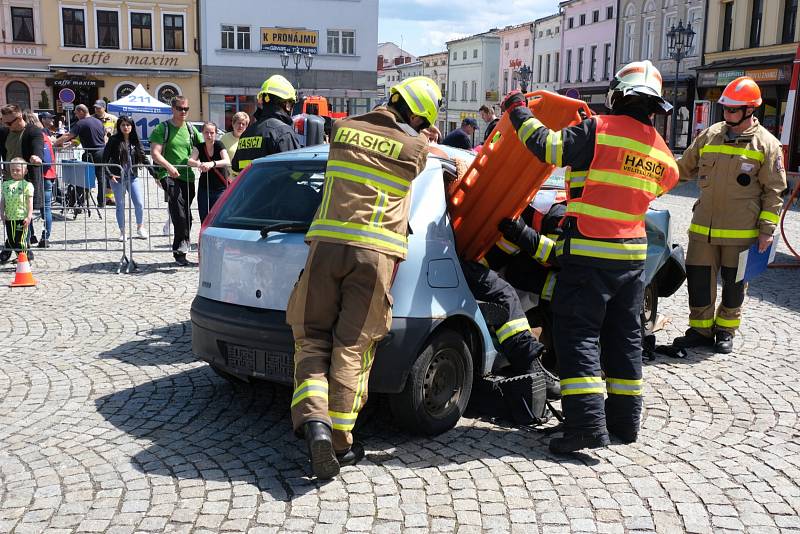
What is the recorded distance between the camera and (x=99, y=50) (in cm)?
4594

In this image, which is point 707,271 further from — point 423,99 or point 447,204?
point 423,99

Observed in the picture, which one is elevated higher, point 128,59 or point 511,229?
point 128,59

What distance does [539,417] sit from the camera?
482 cm

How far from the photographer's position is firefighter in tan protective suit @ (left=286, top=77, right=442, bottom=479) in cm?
404

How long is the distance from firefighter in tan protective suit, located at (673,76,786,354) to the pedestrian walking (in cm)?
227

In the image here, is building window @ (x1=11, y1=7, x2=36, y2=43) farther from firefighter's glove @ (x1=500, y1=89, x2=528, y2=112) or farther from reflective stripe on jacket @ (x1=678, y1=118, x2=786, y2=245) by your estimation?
firefighter's glove @ (x1=500, y1=89, x2=528, y2=112)

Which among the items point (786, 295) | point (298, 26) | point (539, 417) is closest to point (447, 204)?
point (539, 417)

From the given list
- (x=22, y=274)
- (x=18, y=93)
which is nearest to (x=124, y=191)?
(x=22, y=274)

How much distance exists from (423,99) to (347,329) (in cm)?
130

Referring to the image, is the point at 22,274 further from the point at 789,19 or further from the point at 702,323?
the point at 789,19

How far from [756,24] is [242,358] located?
114 ft

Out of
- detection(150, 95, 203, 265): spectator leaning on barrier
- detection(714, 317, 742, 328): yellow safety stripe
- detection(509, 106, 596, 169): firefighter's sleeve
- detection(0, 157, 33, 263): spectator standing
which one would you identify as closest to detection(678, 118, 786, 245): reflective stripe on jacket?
detection(714, 317, 742, 328): yellow safety stripe

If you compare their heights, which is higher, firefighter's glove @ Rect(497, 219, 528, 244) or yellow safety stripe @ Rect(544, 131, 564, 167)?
yellow safety stripe @ Rect(544, 131, 564, 167)

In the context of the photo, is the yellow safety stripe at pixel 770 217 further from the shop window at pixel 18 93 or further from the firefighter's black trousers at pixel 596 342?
the shop window at pixel 18 93
